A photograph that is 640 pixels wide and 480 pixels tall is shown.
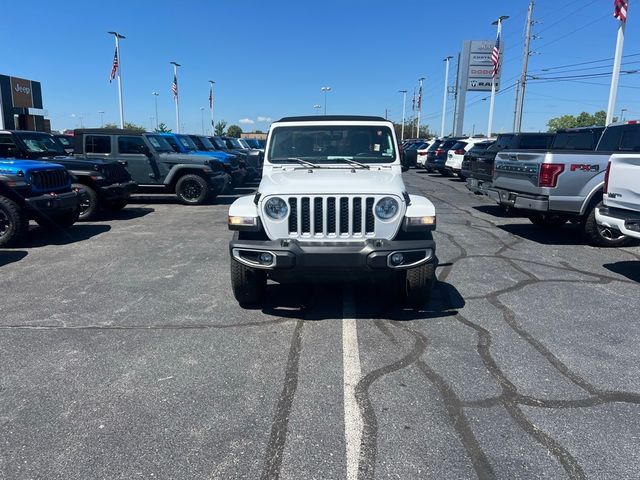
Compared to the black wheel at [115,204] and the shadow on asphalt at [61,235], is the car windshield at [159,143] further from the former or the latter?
the shadow on asphalt at [61,235]

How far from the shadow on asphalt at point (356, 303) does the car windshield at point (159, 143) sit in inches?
353

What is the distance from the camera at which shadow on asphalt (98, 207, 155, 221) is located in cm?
1103

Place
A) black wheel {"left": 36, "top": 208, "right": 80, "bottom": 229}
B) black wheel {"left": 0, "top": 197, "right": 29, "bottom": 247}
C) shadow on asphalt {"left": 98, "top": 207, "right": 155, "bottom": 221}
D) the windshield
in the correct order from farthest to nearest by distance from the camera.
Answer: the windshield → shadow on asphalt {"left": 98, "top": 207, "right": 155, "bottom": 221} → black wheel {"left": 36, "top": 208, "right": 80, "bottom": 229} → black wheel {"left": 0, "top": 197, "right": 29, "bottom": 247}

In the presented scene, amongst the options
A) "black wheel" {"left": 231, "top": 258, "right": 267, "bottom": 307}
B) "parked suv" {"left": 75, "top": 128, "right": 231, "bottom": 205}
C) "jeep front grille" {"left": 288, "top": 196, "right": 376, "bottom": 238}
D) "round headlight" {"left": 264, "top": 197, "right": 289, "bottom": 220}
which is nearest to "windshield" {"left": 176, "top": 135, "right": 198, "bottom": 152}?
"parked suv" {"left": 75, "top": 128, "right": 231, "bottom": 205}

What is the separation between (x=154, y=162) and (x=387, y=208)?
33.6 ft

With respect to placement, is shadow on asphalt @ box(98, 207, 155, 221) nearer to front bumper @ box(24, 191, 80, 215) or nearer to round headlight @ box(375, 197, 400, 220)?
front bumper @ box(24, 191, 80, 215)

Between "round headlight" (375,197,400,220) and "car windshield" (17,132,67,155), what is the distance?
379 inches

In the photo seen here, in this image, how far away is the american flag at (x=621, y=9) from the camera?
56.1 feet

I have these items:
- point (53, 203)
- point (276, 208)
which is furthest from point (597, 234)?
point (53, 203)

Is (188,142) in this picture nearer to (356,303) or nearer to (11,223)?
(11,223)

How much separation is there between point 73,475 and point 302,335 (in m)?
2.17

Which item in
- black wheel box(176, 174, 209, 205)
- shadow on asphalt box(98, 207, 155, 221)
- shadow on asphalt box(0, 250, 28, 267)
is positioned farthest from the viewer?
black wheel box(176, 174, 209, 205)

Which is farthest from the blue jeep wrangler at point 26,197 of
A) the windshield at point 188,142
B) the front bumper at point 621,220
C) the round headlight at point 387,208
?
the front bumper at point 621,220

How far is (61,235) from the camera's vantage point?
8.95 m
